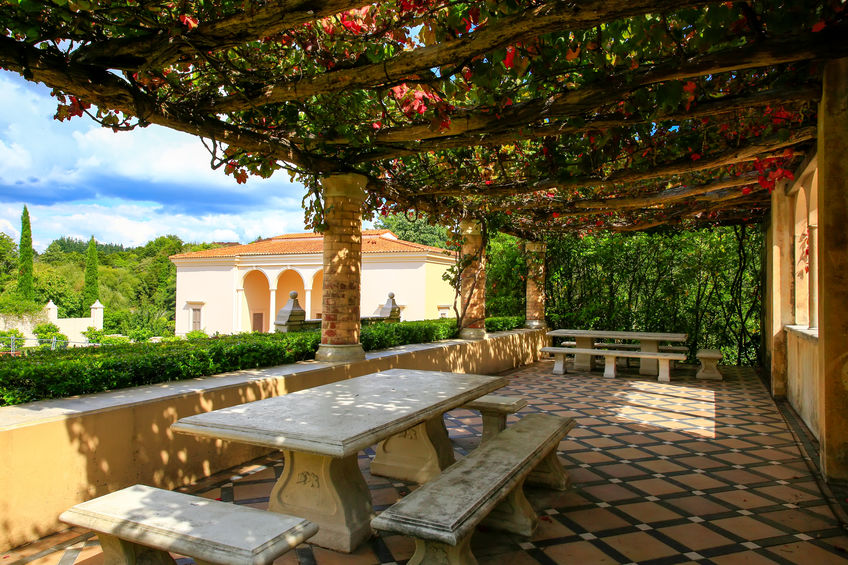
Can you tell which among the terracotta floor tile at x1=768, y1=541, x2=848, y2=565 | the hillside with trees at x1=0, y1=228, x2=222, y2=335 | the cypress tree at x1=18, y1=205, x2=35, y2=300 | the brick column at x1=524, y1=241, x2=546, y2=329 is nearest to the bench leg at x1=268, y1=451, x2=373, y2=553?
the terracotta floor tile at x1=768, y1=541, x2=848, y2=565

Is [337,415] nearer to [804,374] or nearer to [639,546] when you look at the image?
[639,546]

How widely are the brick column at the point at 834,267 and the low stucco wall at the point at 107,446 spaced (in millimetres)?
4127

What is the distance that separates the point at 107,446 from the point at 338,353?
254cm

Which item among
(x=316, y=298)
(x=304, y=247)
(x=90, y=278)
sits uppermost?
(x=304, y=247)

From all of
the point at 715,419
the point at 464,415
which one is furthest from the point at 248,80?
the point at 715,419

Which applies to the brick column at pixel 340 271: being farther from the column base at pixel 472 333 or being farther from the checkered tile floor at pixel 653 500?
the column base at pixel 472 333

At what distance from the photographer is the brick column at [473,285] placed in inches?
349

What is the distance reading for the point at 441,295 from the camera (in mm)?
22141

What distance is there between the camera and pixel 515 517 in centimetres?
293

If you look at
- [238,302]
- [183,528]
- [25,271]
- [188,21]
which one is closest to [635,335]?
[188,21]

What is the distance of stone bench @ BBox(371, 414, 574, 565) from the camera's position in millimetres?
2125

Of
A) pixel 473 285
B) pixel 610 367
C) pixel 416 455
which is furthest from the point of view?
pixel 473 285

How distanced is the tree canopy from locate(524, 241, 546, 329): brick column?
5.62 meters

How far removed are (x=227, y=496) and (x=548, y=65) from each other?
3.49m
